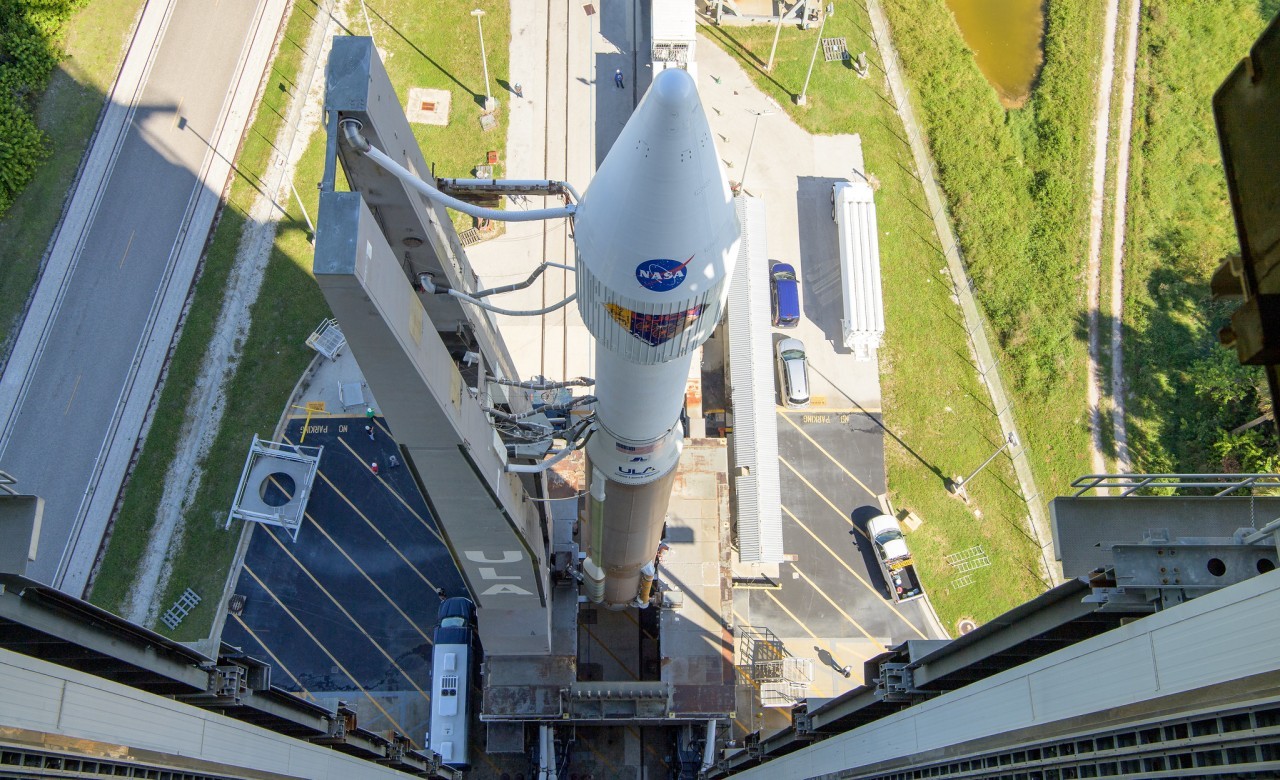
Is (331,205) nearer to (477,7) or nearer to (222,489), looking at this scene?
(222,489)

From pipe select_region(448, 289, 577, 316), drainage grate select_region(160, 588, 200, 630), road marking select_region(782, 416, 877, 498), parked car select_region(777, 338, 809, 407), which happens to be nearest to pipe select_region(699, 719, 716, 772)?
road marking select_region(782, 416, 877, 498)

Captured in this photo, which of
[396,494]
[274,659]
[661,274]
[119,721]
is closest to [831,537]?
[396,494]

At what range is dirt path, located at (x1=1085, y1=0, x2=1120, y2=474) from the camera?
34.2m

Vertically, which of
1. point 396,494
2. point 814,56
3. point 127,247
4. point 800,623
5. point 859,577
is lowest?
point 800,623

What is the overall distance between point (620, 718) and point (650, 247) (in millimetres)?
19324

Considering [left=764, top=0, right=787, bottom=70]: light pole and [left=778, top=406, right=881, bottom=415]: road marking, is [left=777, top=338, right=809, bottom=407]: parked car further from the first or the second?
[left=764, top=0, right=787, bottom=70]: light pole

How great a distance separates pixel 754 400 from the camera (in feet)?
107

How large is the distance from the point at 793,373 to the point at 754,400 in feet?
7.95

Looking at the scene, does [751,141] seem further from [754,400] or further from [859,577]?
[859,577]

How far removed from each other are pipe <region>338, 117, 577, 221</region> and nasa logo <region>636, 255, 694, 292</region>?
1.66m

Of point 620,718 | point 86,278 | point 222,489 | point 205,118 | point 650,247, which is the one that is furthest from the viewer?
point 205,118

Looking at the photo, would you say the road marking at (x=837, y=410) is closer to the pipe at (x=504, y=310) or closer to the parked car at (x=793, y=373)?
the parked car at (x=793, y=373)

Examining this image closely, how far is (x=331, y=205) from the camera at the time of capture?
12.4 meters

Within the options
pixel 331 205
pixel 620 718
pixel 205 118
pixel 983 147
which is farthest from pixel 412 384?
pixel 983 147
